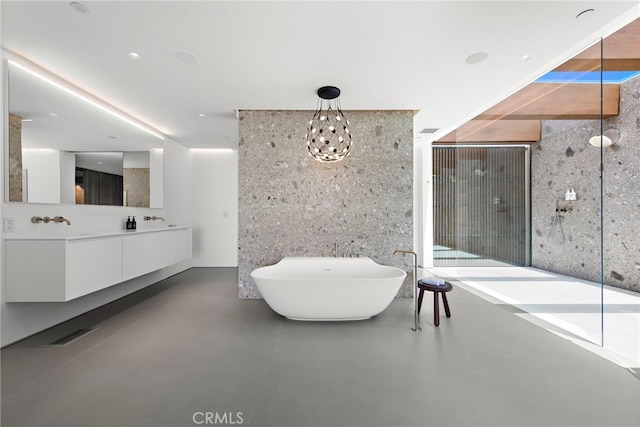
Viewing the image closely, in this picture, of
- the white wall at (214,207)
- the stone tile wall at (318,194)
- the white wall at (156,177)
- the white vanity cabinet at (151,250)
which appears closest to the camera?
the white vanity cabinet at (151,250)

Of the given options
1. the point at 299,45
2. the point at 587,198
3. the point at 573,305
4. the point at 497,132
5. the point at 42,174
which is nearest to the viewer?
the point at 299,45

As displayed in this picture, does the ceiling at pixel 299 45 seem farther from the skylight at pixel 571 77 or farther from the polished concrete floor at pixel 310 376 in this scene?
Answer: the polished concrete floor at pixel 310 376

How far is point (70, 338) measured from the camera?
2.42m

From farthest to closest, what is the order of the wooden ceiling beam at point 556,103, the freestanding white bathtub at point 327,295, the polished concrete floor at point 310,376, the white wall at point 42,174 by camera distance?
the wooden ceiling beam at point 556,103 → the freestanding white bathtub at point 327,295 → the white wall at point 42,174 → the polished concrete floor at point 310,376

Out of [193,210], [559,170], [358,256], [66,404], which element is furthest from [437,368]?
[193,210]

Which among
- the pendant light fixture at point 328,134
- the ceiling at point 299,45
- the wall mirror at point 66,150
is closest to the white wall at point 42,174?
the wall mirror at point 66,150

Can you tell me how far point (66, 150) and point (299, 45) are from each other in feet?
9.17

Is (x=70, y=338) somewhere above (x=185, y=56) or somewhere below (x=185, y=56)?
below

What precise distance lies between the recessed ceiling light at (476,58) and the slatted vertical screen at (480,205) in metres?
2.30

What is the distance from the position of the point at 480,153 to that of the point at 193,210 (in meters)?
5.85

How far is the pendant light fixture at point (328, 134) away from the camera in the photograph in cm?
326

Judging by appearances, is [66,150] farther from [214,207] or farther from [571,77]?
[571,77]

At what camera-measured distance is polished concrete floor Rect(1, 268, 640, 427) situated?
1.49 m

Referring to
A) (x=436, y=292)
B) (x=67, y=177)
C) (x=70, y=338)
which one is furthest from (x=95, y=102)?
(x=436, y=292)
